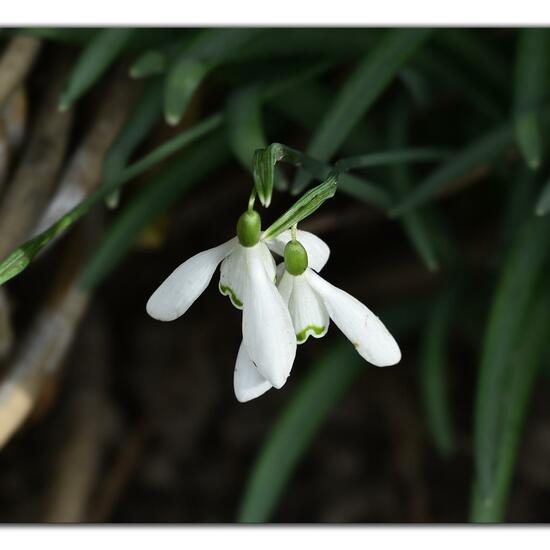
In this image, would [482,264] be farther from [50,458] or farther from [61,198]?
[50,458]

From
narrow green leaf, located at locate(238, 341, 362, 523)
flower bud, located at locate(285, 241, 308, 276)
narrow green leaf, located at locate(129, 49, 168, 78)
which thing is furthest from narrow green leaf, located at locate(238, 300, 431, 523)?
flower bud, located at locate(285, 241, 308, 276)

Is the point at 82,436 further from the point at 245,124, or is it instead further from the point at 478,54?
the point at 478,54

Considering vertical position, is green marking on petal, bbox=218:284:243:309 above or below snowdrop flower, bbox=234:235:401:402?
above

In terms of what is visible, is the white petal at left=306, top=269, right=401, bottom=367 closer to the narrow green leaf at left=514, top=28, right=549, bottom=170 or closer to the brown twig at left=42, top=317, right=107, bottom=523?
the narrow green leaf at left=514, top=28, right=549, bottom=170

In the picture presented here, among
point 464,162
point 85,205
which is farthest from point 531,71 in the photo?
point 85,205

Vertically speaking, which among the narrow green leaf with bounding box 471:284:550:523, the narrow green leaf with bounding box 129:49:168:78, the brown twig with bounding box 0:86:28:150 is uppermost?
the brown twig with bounding box 0:86:28:150
